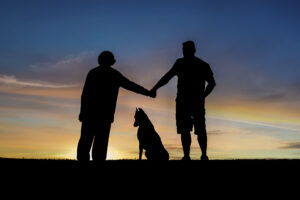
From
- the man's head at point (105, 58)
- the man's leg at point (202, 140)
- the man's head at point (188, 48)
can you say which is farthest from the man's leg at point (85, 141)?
the man's head at point (188, 48)

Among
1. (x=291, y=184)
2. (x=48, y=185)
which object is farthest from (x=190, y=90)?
(x=48, y=185)

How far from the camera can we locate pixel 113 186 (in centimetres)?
625

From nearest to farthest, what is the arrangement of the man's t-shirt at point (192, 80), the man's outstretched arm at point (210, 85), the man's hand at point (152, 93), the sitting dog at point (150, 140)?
the man's t-shirt at point (192, 80) < the man's outstretched arm at point (210, 85) < the man's hand at point (152, 93) < the sitting dog at point (150, 140)

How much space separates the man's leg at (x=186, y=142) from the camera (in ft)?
30.5

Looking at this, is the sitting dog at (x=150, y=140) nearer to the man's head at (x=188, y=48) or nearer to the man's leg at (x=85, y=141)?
the man's head at (x=188, y=48)

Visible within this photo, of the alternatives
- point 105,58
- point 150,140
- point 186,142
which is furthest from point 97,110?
point 150,140

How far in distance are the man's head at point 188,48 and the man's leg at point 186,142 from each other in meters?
2.02

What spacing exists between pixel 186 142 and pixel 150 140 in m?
1.33

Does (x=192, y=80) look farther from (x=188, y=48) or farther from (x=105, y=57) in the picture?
(x=105, y=57)

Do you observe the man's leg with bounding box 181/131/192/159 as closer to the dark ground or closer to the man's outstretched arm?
the dark ground

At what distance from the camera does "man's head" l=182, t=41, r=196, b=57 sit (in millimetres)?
9312

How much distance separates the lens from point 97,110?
757 centimetres

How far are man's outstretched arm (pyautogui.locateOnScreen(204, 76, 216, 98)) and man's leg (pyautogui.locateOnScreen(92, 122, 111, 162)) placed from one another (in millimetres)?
3178

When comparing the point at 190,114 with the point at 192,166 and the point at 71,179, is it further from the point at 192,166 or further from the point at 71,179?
the point at 71,179
